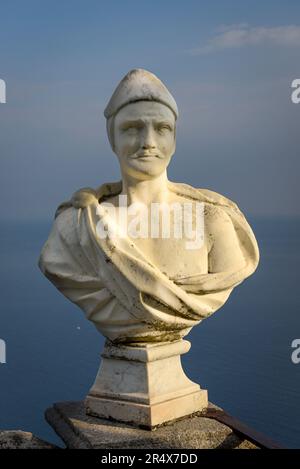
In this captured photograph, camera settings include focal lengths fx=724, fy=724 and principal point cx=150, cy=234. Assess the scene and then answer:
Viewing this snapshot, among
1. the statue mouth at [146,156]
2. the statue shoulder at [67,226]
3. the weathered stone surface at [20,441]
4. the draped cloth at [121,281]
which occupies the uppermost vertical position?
the statue mouth at [146,156]

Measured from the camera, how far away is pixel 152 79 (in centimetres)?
357

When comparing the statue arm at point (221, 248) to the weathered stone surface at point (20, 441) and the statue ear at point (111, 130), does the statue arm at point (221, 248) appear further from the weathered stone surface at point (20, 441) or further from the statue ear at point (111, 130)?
the weathered stone surface at point (20, 441)

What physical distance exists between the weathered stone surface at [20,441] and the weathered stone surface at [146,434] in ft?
0.36

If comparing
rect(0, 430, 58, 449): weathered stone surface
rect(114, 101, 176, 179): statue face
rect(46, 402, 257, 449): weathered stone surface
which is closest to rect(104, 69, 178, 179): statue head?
rect(114, 101, 176, 179): statue face

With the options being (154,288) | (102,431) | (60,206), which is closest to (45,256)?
(60,206)

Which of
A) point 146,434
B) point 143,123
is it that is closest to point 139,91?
point 143,123

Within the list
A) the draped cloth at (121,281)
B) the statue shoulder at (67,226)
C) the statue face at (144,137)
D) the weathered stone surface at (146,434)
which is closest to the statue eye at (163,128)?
the statue face at (144,137)

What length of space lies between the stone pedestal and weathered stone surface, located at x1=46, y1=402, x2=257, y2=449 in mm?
43

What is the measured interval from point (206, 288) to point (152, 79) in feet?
3.47

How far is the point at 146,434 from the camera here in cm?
340

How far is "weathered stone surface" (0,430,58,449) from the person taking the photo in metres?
3.56

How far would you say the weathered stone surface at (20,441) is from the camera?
3.56 meters

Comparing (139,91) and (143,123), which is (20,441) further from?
(139,91)
